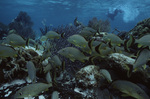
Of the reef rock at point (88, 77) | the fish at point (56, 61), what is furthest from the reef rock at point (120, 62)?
the fish at point (56, 61)

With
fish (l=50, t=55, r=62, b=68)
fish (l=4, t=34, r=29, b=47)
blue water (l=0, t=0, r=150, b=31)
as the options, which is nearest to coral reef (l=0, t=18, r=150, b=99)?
fish (l=50, t=55, r=62, b=68)

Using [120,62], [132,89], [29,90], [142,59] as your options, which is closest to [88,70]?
[120,62]

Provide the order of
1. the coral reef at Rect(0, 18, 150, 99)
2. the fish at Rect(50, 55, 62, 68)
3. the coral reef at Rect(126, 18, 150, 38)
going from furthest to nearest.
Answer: the coral reef at Rect(126, 18, 150, 38) → the fish at Rect(50, 55, 62, 68) → the coral reef at Rect(0, 18, 150, 99)

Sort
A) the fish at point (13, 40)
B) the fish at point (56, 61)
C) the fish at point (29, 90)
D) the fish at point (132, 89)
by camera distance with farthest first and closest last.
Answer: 1. the fish at point (56, 61)
2. the fish at point (13, 40)
3. the fish at point (132, 89)
4. the fish at point (29, 90)

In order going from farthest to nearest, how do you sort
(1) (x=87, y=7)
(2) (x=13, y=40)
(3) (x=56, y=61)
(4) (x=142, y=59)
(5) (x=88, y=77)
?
(1) (x=87, y=7)
(5) (x=88, y=77)
(3) (x=56, y=61)
(2) (x=13, y=40)
(4) (x=142, y=59)

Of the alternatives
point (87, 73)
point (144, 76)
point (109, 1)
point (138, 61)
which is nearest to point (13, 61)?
point (87, 73)

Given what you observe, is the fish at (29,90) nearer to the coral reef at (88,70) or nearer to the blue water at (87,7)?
the coral reef at (88,70)

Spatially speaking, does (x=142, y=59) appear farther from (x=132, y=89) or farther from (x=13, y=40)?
(x=13, y=40)

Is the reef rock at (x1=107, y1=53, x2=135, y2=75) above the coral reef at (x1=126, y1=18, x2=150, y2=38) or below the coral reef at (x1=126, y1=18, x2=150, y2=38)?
below

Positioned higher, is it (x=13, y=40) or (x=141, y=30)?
(x=13, y=40)

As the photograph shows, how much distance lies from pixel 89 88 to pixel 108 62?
113cm

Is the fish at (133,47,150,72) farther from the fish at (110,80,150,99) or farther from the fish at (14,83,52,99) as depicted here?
the fish at (14,83,52,99)

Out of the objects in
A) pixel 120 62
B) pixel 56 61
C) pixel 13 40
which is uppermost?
pixel 13 40

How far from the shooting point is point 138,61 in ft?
7.65
